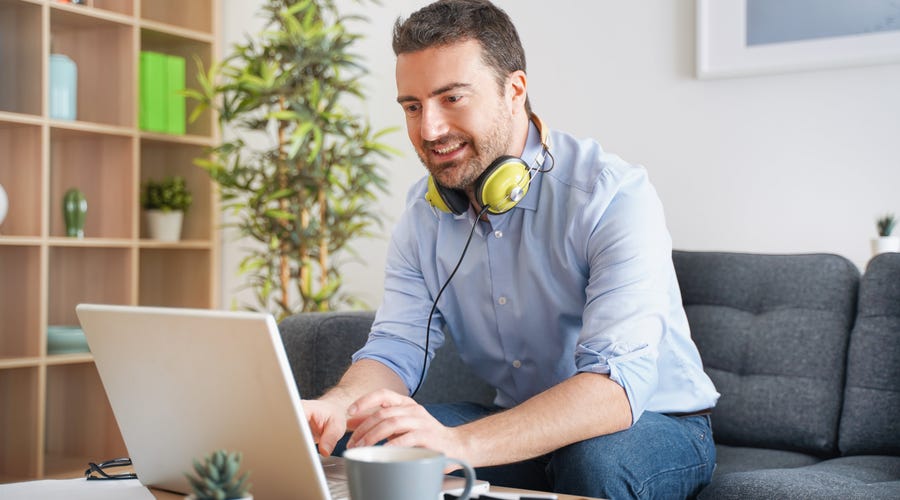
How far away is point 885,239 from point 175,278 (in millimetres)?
2583

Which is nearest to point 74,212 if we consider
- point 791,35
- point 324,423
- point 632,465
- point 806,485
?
point 324,423

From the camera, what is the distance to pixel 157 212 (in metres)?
3.48

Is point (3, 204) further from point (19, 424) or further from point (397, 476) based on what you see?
point (397, 476)

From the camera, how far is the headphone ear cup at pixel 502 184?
1612 millimetres

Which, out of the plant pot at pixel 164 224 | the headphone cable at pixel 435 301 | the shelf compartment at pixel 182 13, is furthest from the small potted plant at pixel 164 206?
the headphone cable at pixel 435 301

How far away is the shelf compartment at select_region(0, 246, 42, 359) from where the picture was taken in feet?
10.2

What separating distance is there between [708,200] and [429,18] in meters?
1.12

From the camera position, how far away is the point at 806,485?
4.93ft

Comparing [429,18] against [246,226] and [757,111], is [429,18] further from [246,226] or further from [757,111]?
[246,226]

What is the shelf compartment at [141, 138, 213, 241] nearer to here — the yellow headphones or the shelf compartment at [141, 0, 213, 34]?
the shelf compartment at [141, 0, 213, 34]

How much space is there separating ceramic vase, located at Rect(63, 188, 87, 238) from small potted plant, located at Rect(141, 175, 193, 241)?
27cm

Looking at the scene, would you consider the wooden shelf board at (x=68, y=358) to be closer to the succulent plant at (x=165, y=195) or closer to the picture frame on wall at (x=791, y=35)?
the succulent plant at (x=165, y=195)

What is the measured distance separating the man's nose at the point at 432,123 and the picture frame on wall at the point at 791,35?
3.54ft

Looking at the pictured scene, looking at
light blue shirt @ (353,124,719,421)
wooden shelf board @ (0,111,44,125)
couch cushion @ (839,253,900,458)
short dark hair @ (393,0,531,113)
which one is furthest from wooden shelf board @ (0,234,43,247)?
couch cushion @ (839,253,900,458)
